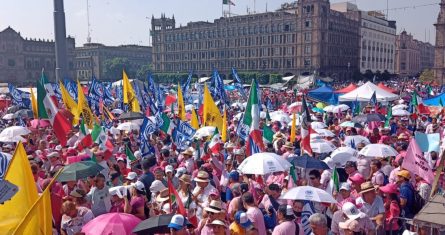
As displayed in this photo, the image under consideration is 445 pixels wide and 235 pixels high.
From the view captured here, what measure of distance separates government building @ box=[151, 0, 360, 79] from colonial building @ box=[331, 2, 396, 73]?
4596 millimetres

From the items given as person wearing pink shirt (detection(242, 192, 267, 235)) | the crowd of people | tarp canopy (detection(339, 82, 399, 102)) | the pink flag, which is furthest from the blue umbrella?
tarp canopy (detection(339, 82, 399, 102))

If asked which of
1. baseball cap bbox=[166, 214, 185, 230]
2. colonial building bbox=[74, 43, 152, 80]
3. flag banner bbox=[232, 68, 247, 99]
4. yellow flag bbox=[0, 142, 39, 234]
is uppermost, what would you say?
colonial building bbox=[74, 43, 152, 80]

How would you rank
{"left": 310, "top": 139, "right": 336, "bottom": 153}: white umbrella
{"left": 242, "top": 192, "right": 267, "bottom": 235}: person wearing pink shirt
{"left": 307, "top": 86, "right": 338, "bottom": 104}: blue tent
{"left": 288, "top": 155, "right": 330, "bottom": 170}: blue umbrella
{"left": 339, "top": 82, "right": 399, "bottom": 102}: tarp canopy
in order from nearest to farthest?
{"left": 242, "top": 192, "right": 267, "bottom": 235}: person wearing pink shirt
{"left": 288, "top": 155, "right": 330, "bottom": 170}: blue umbrella
{"left": 310, "top": 139, "right": 336, "bottom": 153}: white umbrella
{"left": 339, "top": 82, "right": 399, "bottom": 102}: tarp canopy
{"left": 307, "top": 86, "right": 338, "bottom": 104}: blue tent

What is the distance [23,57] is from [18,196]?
3938 inches

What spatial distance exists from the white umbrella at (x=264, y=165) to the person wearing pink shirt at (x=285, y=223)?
6.28 feet

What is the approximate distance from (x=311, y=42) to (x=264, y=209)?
7591cm

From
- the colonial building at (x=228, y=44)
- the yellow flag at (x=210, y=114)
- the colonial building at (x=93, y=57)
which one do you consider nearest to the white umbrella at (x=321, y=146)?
the yellow flag at (x=210, y=114)

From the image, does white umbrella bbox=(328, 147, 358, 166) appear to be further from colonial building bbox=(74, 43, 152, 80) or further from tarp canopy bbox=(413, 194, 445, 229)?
colonial building bbox=(74, 43, 152, 80)

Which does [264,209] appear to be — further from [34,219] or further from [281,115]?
[281,115]

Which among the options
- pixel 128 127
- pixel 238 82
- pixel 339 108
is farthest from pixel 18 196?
pixel 238 82

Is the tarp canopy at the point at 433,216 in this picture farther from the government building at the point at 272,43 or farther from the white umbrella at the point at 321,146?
the government building at the point at 272,43

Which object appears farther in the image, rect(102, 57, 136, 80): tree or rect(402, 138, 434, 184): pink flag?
rect(102, 57, 136, 80): tree

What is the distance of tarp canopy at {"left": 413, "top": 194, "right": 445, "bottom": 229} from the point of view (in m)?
4.43

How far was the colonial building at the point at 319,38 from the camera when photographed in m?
78.6
